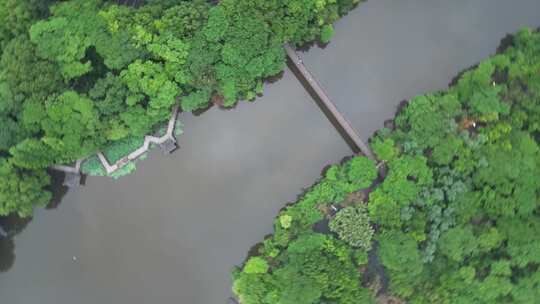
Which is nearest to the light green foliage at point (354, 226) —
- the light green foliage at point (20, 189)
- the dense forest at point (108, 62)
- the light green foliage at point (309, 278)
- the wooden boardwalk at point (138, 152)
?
the light green foliage at point (309, 278)

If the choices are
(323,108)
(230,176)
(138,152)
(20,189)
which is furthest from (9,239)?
(323,108)

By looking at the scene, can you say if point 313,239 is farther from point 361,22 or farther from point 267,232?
point 361,22

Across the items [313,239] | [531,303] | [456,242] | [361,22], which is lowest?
[531,303]

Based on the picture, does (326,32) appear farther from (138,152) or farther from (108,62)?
(138,152)

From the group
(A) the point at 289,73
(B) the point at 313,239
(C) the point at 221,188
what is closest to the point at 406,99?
(A) the point at 289,73

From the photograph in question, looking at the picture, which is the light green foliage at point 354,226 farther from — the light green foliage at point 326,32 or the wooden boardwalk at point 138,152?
the wooden boardwalk at point 138,152

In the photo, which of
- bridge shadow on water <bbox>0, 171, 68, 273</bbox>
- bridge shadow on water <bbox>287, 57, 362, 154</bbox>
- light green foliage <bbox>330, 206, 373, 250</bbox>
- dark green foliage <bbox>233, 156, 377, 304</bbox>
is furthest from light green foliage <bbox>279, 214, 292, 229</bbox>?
bridge shadow on water <bbox>0, 171, 68, 273</bbox>
